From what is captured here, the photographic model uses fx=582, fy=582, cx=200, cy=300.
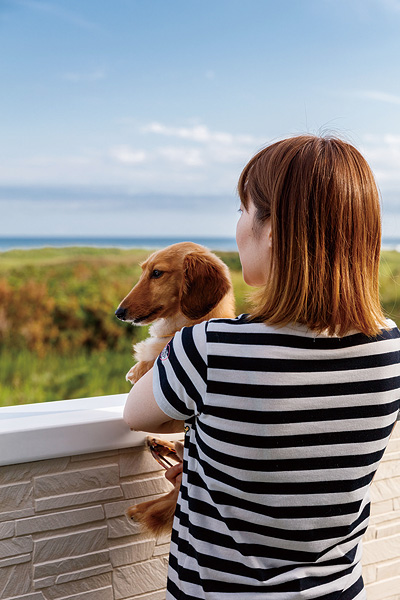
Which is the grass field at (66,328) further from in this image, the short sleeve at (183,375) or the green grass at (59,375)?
the short sleeve at (183,375)

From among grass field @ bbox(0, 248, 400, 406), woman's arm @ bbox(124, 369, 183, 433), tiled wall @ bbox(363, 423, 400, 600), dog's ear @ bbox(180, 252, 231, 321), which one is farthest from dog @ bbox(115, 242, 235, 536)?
grass field @ bbox(0, 248, 400, 406)

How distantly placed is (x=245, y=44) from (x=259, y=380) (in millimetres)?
21520

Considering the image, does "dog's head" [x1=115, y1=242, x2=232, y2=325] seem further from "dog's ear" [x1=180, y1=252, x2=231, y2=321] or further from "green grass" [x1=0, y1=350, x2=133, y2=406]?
"green grass" [x1=0, y1=350, x2=133, y2=406]

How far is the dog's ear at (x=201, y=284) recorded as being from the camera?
105 centimetres

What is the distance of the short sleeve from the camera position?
2.62ft

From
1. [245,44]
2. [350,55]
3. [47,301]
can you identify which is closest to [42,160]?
[245,44]

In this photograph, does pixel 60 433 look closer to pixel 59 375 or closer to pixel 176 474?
pixel 176 474

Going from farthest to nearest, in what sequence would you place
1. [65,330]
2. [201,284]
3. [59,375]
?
[59,375] → [65,330] → [201,284]

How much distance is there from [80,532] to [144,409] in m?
0.49

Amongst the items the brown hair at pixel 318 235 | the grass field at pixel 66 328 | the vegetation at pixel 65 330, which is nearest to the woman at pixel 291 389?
the brown hair at pixel 318 235

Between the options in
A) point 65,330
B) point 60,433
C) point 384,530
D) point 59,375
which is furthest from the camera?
A: point 59,375

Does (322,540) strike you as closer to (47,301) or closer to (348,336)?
(348,336)

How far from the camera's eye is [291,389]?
782 millimetres

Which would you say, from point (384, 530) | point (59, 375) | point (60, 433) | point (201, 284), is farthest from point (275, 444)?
point (59, 375)
